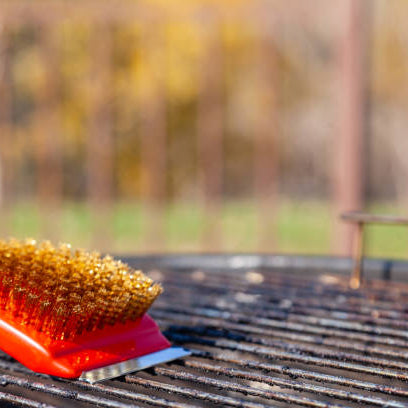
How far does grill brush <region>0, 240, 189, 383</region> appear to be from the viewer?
0.89 metres

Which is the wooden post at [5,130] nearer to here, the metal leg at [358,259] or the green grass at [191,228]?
the green grass at [191,228]

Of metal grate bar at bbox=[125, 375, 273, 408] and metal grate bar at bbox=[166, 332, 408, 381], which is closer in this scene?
metal grate bar at bbox=[125, 375, 273, 408]

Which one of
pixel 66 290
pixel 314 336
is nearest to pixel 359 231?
pixel 314 336

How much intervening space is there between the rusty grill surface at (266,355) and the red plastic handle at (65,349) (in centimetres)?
3

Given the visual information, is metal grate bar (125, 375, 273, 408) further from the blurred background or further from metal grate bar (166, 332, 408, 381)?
the blurred background

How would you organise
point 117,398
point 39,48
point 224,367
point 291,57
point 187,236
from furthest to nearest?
point 291,57, point 39,48, point 187,236, point 224,367, point 117,398

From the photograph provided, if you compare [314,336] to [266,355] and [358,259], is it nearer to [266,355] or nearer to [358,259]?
[266,355]

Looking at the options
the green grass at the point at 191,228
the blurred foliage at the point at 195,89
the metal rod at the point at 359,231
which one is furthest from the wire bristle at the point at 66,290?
the blurred foliage at the point at 195,89

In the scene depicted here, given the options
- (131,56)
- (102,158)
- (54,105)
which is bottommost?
(102,158)

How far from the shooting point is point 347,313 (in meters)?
1.28

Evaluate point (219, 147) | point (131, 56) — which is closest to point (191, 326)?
point (219, 147)

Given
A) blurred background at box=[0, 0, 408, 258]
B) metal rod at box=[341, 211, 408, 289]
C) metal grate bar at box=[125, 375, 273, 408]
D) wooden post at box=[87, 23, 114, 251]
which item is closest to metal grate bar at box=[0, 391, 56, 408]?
metal grate bar at box=[125, 375, 273, 408]

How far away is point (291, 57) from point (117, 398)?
516cm

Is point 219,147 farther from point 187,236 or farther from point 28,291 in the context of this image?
point 28,291
